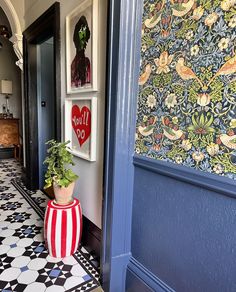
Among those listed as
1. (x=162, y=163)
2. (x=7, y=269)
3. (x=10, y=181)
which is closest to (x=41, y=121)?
(x=10, y=181)

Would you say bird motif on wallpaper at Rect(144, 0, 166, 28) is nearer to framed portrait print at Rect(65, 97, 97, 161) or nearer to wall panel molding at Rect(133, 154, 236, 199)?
framed portrait print at Rect(65, 97, 97, 161)

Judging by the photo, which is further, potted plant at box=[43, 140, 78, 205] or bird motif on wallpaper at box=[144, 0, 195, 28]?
potted plant at box=[43, 140, 78, 205]

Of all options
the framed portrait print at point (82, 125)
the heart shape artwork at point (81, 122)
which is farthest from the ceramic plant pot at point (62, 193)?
the heart shape artwork at point (81, 122)

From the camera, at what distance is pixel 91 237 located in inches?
73.1

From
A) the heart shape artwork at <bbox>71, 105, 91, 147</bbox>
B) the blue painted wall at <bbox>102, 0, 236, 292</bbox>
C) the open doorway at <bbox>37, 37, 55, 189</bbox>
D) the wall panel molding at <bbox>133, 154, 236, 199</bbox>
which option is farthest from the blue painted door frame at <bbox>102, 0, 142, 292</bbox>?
the open doorway at <bbox>37, 37, 55, 189</bbox>

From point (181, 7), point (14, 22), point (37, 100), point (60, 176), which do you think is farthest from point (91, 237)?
→ point (14, 22)

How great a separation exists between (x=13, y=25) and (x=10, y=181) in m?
2.25

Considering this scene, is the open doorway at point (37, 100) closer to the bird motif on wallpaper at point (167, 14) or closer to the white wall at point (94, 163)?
the white wall at point (94, 163)

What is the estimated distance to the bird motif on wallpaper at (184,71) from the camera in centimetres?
103

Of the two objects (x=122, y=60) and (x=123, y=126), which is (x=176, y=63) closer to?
(x=122, y=60)

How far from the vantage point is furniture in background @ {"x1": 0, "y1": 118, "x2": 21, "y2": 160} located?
4806 millimetres

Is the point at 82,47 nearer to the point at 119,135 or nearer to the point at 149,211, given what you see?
the point at 119,135

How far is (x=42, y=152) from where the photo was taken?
328cm

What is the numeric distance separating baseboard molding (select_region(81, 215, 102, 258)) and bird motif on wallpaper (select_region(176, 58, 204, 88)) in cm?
128
